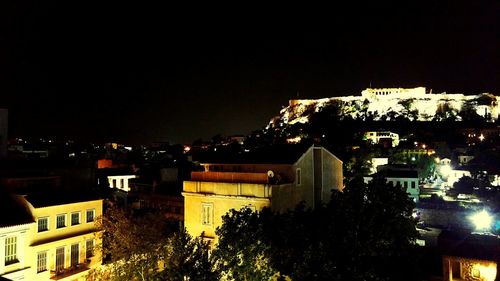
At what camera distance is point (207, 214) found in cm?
2295

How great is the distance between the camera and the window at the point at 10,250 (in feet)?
67.8

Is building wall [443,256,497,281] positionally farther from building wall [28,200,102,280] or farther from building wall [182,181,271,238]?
building wall [28,200,102,280]

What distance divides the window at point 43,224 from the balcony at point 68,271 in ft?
8.04

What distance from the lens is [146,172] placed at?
163 feet

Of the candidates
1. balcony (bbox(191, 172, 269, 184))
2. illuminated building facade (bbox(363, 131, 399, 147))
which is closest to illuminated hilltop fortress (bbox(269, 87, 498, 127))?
illuminated building facade (bbox(363, 131, 399, 147))

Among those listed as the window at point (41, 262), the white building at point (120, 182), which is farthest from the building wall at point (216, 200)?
the white building at point (120, 182)

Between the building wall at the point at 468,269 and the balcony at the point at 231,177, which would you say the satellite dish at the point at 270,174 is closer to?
the balcony at the point at 231,177

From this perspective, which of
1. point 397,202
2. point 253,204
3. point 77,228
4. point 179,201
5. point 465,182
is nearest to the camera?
point 397,202

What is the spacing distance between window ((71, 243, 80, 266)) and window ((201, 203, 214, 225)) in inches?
327

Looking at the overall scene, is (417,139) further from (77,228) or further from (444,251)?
(77,228)

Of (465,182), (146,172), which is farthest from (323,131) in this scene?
(146,172)

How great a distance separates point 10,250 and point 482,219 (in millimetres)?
35773

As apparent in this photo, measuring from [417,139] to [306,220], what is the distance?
307 feet

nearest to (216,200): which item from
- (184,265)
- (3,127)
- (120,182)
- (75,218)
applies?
(184,265)
